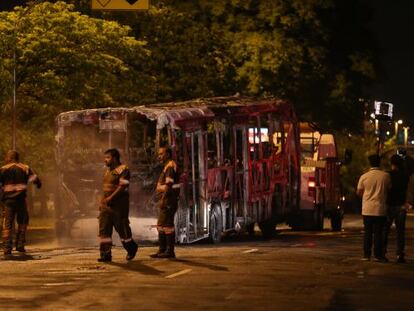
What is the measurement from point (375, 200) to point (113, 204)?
4.12 meters

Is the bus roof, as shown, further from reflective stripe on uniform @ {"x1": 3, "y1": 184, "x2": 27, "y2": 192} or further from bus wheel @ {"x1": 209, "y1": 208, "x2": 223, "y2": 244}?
reflective stripe on uniform @ {"x1": 3, "y1": 184, "x2": 27, "y2": 192}

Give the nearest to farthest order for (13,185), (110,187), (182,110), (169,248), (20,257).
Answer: (110,187), (169,248), (20,257), (13,185), (182,110)

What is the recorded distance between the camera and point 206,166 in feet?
70.9

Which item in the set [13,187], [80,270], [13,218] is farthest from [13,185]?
[80,270]

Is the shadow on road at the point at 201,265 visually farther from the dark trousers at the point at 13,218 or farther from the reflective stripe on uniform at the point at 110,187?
the dark trousers at the point at 13,218

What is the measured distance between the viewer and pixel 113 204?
1683cm

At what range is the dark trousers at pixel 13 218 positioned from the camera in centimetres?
1848

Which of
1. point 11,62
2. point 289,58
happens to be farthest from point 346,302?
point 289,58

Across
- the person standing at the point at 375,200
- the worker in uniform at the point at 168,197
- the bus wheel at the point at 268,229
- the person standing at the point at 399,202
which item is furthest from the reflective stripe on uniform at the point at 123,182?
the bus wheel at the point at 268,229

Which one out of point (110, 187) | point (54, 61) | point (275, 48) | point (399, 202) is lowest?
point (399, 202)

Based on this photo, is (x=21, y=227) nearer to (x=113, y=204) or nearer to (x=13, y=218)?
(x=13, y=218)

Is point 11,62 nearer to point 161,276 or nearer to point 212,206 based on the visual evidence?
point 212,206

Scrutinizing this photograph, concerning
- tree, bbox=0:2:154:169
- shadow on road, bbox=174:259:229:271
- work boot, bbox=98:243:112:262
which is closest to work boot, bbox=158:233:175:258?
shadow on road, bbox=174:259:229:271

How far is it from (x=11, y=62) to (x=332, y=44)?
22859 mm
